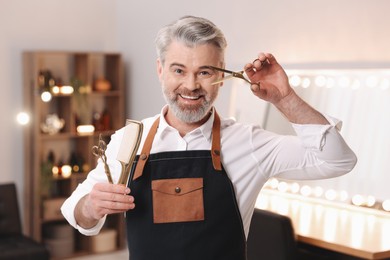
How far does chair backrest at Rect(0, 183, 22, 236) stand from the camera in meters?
5.20

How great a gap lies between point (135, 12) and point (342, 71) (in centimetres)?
235

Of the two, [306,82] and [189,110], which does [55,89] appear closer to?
[306,82]

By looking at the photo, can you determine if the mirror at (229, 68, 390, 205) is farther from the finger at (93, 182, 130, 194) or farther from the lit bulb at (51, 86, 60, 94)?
the finger at (93, 182, 130, 194)

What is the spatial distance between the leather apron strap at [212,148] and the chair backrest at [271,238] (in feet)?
4.20

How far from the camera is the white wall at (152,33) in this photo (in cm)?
401

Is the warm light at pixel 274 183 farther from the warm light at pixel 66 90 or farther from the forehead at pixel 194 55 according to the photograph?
the forehead at pixel 194 55

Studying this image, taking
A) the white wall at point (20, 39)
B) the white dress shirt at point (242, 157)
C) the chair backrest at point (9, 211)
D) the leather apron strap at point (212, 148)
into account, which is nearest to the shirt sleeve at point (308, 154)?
the white dress shirt at point (242, 157)

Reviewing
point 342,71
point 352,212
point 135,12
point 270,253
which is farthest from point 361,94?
point 135,12

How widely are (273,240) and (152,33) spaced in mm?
2768

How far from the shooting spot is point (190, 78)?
1.90m

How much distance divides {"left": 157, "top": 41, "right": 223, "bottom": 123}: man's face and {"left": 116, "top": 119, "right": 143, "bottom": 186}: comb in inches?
7.0

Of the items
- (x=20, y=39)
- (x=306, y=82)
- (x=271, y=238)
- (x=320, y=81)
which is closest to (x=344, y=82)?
(x=320, y=81)

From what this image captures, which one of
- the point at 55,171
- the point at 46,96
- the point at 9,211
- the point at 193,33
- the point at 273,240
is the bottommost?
the point at 9,211

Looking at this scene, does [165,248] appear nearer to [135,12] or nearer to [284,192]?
[284,192]
